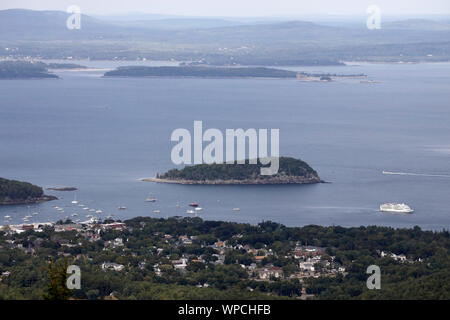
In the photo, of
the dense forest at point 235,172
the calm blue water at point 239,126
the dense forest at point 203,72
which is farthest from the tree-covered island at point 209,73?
the dense forest at point 235,172

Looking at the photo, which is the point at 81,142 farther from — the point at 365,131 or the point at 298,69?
the point at 298,69

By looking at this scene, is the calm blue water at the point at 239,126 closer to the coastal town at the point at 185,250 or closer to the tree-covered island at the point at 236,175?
the tree-covered island at the point at 236,175

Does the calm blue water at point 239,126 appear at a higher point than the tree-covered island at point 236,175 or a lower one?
lower

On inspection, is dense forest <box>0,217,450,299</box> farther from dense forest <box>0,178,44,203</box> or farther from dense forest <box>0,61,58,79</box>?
dense forest <box>0,61,58,79</box>

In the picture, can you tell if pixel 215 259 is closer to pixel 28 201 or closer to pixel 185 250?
pixel 185 250

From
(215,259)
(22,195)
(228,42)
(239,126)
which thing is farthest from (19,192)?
(228,42)
